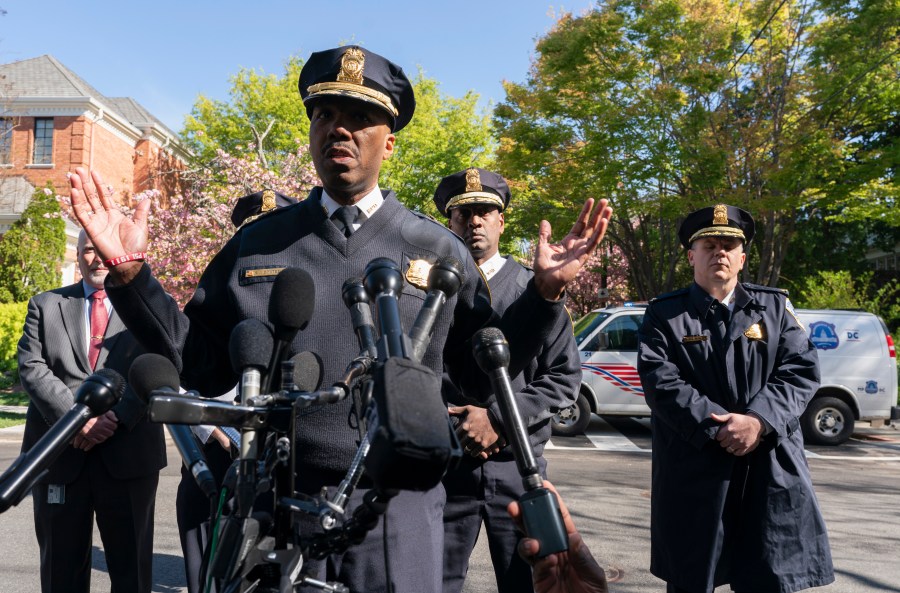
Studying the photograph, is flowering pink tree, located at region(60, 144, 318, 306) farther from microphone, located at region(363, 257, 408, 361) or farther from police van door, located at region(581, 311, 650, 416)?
microphone, located at region(363, 257, 408, 361)

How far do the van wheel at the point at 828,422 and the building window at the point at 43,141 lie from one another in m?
32.0

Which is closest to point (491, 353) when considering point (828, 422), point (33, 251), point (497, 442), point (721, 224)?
point (497, 442)

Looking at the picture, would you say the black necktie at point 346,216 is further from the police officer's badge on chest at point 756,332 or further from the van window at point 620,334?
the van window at point 620,334

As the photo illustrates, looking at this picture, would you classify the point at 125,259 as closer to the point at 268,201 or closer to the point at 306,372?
the point at 306,372

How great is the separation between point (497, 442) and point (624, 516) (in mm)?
4420

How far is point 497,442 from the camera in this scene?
3344 millimetres

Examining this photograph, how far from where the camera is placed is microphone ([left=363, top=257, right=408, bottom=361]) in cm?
126

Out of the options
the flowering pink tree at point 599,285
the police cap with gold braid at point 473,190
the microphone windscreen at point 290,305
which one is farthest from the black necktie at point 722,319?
the flowering pink tree at point 599,285

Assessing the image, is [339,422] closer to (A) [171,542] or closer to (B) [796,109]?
(A) [171,542]

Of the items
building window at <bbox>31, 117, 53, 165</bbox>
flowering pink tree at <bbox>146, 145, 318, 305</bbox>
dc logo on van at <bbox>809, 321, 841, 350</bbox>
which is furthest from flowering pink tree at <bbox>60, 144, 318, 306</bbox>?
building window at <bbox>31, 117, 53, 165</bbox>

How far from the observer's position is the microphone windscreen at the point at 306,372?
1.43 m

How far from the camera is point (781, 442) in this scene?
3.66 metres

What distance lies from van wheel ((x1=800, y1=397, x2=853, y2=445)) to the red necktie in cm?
1066

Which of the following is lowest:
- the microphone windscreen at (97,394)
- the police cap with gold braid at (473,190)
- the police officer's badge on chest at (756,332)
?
the microphone windscreen at (97,394)
